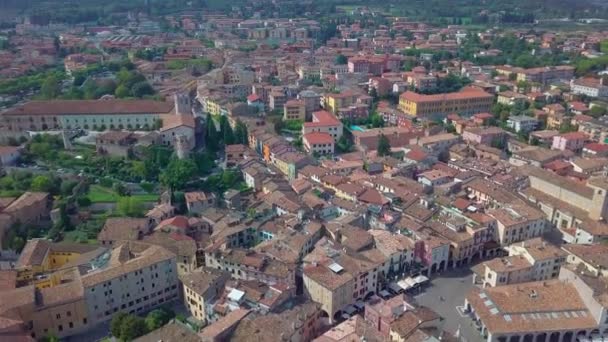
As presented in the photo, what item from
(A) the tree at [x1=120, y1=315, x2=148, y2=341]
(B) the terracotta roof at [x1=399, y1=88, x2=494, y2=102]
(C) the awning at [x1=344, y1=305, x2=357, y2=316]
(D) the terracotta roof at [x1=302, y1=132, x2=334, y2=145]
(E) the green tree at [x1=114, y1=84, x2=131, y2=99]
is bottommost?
(C) the awning at [x1=344, y1=305, x2=357, y2=316]

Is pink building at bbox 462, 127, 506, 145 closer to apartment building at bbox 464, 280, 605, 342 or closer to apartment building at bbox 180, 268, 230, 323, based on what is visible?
apartment building at bbox 464, 280, 605, 342

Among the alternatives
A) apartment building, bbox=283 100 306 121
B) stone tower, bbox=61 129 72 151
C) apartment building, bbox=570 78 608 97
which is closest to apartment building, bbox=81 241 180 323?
stone tower, bbox=61 129 72 151

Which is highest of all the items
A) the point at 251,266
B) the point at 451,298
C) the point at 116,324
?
the point at 251,266

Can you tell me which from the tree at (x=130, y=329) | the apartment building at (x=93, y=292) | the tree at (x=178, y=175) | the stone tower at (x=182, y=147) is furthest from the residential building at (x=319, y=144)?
the tree at (x=130, y=329)

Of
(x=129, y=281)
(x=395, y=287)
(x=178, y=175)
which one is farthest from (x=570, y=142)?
(x=129, y=281)

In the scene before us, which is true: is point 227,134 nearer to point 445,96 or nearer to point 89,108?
point 89,108
